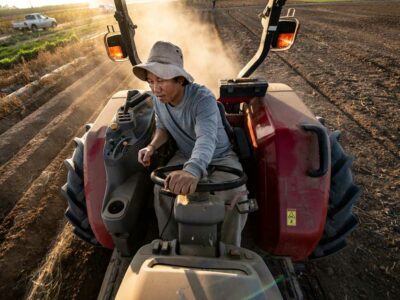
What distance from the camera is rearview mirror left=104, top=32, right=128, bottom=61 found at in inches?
83.0

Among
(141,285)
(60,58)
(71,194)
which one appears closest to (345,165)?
(141,285)

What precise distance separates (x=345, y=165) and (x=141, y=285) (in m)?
1.51

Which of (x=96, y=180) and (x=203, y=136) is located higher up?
(x=203, y=136)

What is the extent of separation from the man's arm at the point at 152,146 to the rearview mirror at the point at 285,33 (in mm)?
1096

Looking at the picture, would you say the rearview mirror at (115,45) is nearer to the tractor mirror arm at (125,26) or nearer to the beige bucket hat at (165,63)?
the tractor mirror arm at (125,26)

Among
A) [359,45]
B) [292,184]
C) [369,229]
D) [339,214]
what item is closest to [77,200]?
[292,184]


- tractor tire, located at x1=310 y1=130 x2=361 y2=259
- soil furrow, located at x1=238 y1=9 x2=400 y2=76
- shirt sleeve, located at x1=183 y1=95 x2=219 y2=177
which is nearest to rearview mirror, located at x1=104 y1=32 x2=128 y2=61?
shirt sleeve, located at x1=183 y1=95 x2=219 y2=177

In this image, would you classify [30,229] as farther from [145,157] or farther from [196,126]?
[196,126]

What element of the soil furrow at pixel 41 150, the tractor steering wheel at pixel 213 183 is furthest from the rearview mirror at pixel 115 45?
the soil furrow at pixel 41 150

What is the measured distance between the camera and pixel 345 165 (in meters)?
1.86

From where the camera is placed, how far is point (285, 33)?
2.06 m

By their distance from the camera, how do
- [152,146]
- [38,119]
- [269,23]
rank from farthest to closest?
[38,119] < [269,23] < [152,146]

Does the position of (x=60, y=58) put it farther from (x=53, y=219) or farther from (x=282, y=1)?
(x=282, y=1)

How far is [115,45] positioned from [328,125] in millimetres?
3109
